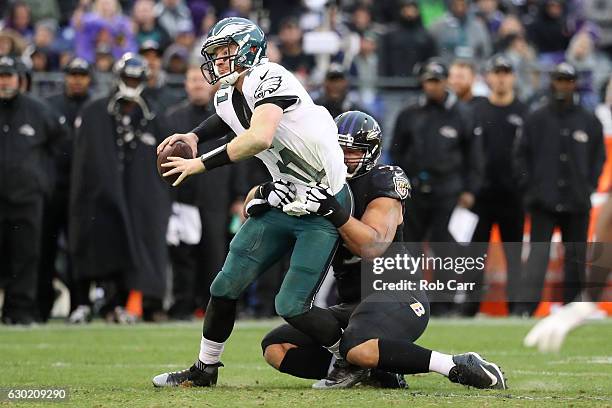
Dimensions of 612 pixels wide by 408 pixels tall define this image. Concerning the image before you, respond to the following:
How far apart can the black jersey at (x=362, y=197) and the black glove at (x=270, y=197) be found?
17.3 inches

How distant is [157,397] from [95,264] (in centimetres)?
550

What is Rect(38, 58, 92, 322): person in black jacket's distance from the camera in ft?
41.5

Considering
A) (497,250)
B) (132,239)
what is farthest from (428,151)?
(132,239)

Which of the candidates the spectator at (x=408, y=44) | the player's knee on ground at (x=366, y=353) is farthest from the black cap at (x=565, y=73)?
the player's knee on ground at (x=366, y=353)

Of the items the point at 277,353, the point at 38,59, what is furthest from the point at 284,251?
the point at 38,59

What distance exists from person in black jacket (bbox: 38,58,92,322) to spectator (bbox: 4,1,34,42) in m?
3.13

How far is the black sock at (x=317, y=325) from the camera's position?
703cm

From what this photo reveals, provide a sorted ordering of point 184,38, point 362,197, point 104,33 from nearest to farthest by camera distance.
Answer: point 362,197 → point 104,33 → point 184,38

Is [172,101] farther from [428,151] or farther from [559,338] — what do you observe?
[559,338]

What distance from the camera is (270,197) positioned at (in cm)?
708

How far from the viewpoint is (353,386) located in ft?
24.1

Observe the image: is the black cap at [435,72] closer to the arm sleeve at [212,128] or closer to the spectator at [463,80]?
the spectator at [463,80]

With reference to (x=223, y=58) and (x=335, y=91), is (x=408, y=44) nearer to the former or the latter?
(x=335, y=91)

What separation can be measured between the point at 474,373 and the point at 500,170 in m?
6.60
